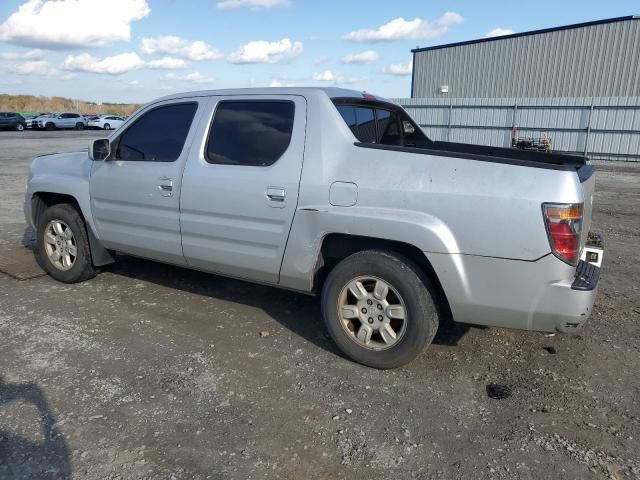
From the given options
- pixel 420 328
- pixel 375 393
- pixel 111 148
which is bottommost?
pixel 375 393

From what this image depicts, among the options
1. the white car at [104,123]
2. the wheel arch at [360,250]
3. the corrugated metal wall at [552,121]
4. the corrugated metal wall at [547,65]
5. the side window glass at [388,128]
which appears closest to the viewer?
the wheel arch at [360,250]

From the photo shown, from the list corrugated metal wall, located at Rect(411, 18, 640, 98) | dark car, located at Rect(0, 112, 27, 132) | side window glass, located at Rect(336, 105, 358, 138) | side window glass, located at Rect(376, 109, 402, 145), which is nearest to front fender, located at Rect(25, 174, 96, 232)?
side window glass, located at Rect(336, 105, 358, 138)

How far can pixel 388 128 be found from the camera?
462 cm

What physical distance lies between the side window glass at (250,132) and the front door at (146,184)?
0.87 feet

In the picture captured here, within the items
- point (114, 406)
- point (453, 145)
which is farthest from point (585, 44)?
point (114, 406)

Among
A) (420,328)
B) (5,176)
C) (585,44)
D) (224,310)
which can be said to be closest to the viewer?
(420,328)

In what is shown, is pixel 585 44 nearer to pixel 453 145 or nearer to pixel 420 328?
pixel 453 145

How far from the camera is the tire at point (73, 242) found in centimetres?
495

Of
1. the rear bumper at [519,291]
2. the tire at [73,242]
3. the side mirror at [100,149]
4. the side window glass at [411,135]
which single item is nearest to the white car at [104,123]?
the tire at [73,242]

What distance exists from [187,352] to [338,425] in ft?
4.59

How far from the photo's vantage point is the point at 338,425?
2.91 metres

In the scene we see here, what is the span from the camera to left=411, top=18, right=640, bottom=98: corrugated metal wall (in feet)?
78.4

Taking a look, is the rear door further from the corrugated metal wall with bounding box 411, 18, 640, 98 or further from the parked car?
the parked car

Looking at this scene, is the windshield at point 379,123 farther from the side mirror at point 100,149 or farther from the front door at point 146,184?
the side mirror at point 100,149
